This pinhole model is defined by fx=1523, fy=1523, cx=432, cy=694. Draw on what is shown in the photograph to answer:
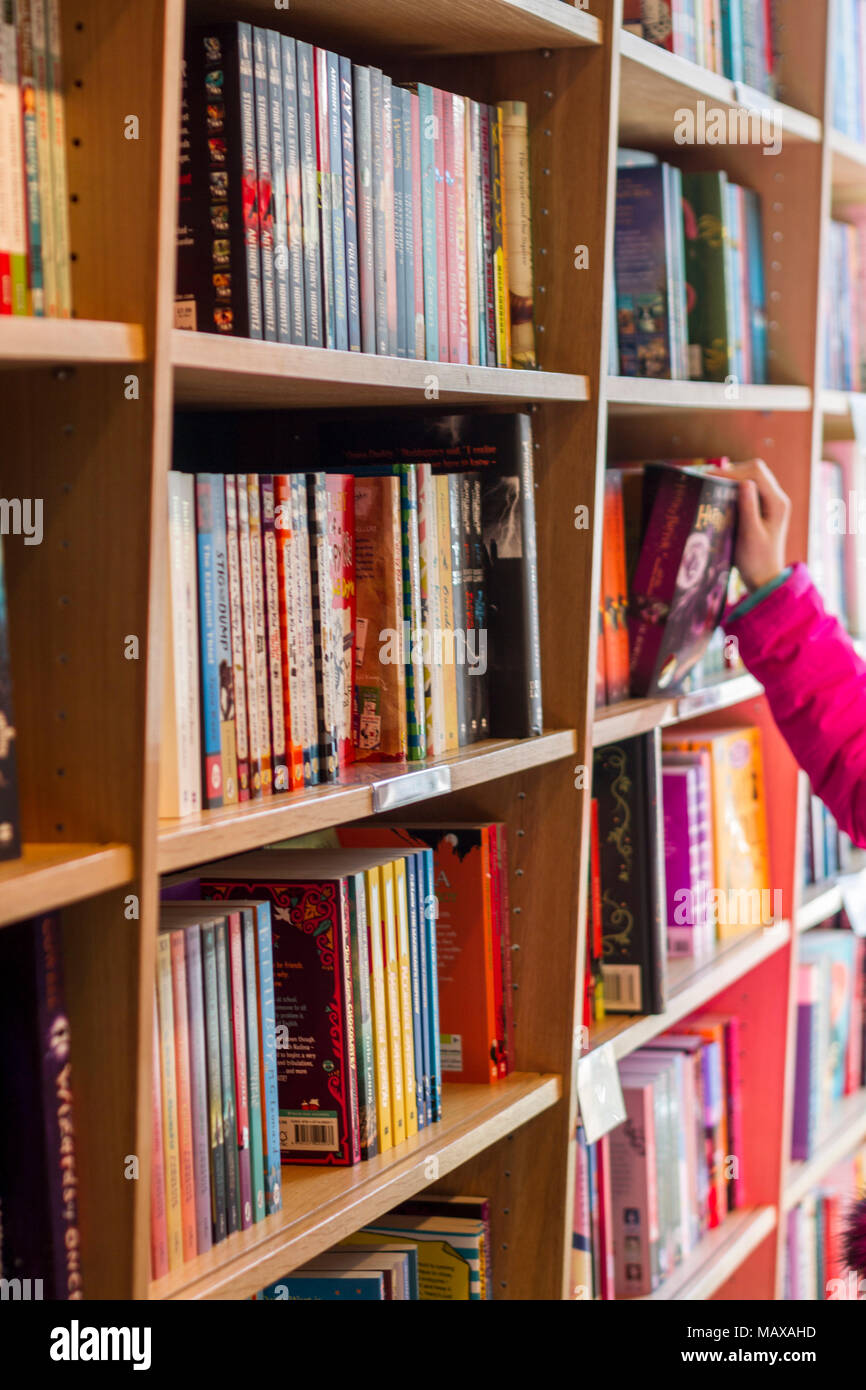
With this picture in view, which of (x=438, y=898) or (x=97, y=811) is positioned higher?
(x=97, y=811)

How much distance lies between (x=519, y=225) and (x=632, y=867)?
2.50ft

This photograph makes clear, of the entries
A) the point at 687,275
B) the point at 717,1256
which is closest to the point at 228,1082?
the point at 717,1256

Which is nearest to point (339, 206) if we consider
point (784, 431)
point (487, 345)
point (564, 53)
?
point (487, 345)

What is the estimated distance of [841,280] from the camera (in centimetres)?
261

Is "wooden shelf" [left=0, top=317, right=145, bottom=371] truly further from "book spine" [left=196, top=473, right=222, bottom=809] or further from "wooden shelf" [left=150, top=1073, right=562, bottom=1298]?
"wooden shelf" [left=150, top=1073, right=562, bottom=1298]

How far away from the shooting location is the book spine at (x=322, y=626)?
49.1 inches

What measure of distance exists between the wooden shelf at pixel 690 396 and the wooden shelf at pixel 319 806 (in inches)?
15.3

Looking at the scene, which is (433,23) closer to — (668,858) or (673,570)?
(673,570)

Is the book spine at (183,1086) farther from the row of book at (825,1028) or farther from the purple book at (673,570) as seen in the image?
the row of book at (825,1028)

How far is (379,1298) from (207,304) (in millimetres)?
884

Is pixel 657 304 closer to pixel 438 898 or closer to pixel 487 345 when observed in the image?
pixel 487 345

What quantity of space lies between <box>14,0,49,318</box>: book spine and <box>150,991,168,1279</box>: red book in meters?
0.50

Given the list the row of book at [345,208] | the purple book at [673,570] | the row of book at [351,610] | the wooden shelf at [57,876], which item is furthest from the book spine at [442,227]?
the wooden shelf at [57,876]

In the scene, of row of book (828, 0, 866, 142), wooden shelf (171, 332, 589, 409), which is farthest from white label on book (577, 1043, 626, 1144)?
row of book (828, 0, 866, 142)
